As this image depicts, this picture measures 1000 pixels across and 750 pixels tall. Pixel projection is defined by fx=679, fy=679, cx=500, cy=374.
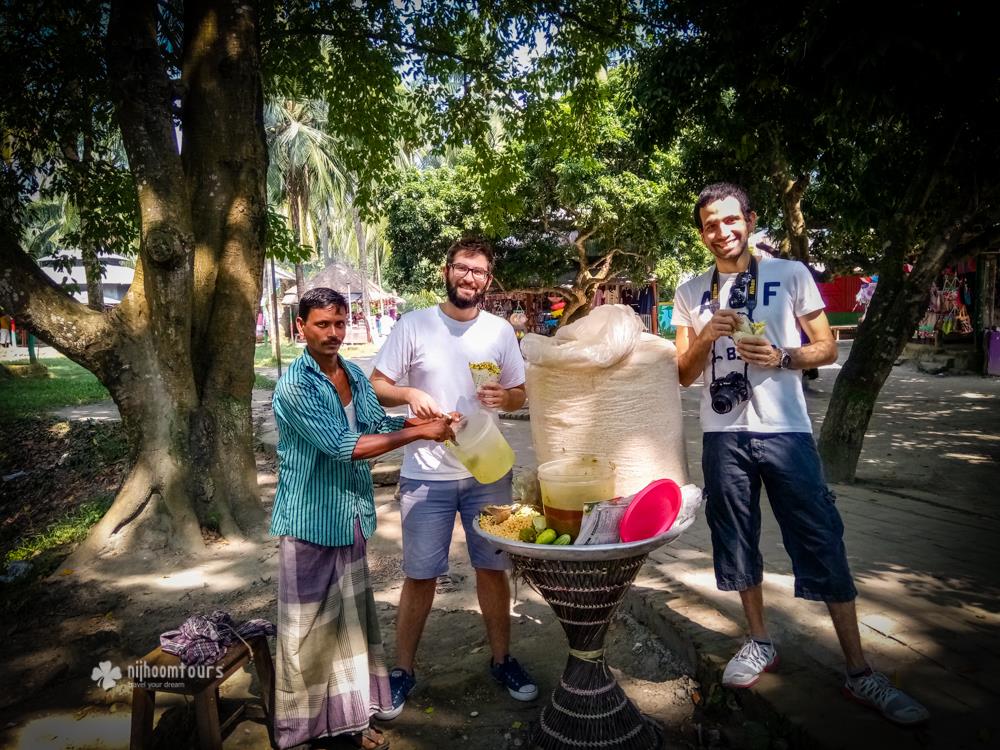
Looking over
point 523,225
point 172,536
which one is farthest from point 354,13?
point 523,225

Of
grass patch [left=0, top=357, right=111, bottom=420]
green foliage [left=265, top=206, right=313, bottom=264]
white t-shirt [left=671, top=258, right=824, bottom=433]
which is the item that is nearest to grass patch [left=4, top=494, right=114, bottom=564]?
green foliage [left=265, top=206, right=313, bottom=264]

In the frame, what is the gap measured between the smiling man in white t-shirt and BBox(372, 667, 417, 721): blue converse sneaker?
1282mm

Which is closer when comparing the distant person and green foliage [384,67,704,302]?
green foliage [384,67,704,302]

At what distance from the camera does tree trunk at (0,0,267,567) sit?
4.57m

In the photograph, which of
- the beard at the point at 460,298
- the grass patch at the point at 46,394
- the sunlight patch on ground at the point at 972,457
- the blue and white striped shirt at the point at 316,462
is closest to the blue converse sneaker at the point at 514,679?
the blue and white striped shirt at the point at 316,462

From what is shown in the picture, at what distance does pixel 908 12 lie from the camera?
2924mm

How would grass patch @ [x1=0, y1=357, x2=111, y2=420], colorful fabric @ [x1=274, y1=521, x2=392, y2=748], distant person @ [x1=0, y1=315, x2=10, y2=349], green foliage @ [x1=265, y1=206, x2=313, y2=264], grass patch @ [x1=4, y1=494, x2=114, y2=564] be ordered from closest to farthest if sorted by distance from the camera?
colorful fabric @ [x1=274, y1=521, x2=392, y2=748] → grass patch @ [x1=4, y1=494, x2=114, y2=564] → green foliage @ [x1=265, y1=206, x2=313, y2=264] → grass patch @ [x1=0, y1=357, x2=111, y2=420] → distant person @ [x1=0, y1=315, x2=10, y2=349]

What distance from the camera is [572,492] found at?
2.14 m

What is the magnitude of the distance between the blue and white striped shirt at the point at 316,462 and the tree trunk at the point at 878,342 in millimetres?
4742

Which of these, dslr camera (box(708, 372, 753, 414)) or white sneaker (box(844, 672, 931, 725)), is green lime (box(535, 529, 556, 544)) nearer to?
dslr camera (box(708, 372, 753, 414))

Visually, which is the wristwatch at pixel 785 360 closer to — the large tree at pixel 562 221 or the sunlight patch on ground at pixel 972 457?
the sunlight patch on ground at pixel 972 457

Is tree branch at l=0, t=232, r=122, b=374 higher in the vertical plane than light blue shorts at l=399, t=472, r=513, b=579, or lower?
higher

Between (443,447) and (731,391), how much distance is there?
44.6 inches

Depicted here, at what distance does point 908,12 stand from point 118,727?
456cm
